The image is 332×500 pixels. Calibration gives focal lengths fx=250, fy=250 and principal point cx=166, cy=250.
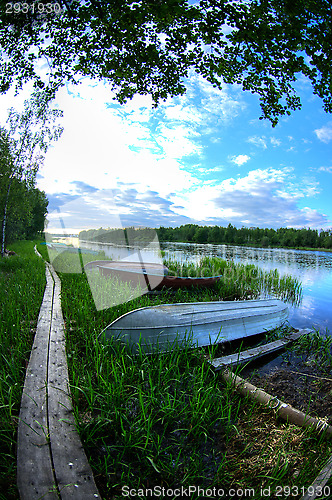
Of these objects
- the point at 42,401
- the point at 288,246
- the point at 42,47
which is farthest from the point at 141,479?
the point at 288,246

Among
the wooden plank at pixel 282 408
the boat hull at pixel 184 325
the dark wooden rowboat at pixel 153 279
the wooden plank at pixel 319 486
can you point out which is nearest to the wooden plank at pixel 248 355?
the wooden plank at pixel 282 408

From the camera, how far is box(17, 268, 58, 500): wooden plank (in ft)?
4.70

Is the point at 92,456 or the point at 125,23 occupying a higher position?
the point at 125,23

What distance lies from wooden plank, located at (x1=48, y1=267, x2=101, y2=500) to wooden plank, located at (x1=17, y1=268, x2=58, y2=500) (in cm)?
4

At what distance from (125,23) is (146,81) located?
2.75 metres

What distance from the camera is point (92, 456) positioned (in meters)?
1.81

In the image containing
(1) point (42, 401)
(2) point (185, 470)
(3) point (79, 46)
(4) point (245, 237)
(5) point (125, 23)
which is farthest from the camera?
(4) point (245, 237)

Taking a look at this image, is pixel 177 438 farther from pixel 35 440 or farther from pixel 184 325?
pixel 184 325

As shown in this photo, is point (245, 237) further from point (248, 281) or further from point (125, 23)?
point (125, 23)

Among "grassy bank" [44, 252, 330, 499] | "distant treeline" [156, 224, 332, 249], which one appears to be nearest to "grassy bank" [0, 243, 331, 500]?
"grassy bank" [44, 252, 330, 499]

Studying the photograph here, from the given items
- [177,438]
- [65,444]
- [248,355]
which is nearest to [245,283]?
[248,355]

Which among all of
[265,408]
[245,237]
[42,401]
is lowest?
[265,408]

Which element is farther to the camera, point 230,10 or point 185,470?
point 230,10

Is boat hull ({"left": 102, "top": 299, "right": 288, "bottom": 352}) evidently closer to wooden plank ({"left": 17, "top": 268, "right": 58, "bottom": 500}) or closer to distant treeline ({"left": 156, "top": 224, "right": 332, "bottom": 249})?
wooden plank ({"left": 17, "top": 268, "right": 58, "bottom": 500})
